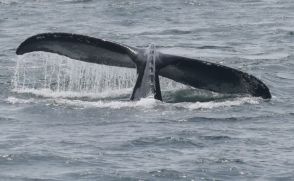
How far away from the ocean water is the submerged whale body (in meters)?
0.32

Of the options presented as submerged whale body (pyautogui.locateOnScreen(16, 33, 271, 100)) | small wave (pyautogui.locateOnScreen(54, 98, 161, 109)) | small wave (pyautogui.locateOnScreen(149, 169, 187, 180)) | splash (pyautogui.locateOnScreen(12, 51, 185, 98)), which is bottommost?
splash (pyautogui.locateOnScreen(12, 51, 185, 98))

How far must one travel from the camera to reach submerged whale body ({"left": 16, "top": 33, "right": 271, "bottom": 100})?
14.4m

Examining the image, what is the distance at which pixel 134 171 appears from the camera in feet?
37.5

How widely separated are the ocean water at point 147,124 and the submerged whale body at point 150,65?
1.06ft

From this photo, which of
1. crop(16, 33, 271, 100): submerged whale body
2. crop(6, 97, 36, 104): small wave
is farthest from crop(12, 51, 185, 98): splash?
crop(6, 97, 36, 104): small wave

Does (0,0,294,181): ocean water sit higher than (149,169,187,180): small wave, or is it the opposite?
(149,169,187,180): small wave

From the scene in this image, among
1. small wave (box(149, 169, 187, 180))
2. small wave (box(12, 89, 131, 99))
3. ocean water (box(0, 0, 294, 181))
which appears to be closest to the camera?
small wave (box(149, 169, 187, 180))

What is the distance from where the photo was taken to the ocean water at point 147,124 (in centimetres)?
1160

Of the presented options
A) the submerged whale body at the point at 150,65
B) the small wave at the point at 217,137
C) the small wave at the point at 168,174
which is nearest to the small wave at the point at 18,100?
the submerged whale body at the point at 150,65

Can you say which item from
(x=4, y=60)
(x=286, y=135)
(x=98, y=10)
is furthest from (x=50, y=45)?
(x=98, y=10)

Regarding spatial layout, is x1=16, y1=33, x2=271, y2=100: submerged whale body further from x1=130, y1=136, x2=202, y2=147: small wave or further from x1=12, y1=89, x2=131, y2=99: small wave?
x1=130, y1=136, x2=202, y2=147: small wave

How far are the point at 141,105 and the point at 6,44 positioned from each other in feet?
31.1

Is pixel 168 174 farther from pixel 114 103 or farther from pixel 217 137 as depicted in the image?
pixel 114 103

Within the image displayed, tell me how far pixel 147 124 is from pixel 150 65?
46.4 inches
